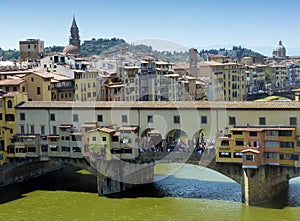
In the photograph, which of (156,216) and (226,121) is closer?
(156,216)

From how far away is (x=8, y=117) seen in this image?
34.1m

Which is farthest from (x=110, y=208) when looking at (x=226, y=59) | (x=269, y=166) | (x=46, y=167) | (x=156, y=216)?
(x=226, y=59)

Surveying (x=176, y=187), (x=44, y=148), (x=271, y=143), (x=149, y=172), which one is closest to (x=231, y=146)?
(x=271, y=143)

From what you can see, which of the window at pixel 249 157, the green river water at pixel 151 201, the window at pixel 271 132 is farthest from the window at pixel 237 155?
the green river water at pixel 151 201

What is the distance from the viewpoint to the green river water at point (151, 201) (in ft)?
86.2

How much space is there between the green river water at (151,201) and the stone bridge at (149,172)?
606mm

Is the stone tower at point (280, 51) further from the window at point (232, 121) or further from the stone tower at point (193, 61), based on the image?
the window at point (232, 121)

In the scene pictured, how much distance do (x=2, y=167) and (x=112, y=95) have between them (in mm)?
16863

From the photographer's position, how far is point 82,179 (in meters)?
35.7

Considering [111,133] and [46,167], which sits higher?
[111,133]

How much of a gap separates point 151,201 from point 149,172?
429 cm

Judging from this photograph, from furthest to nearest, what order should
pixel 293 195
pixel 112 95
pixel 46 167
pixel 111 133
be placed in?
1. pixel 112 95
2. pixel 46 167
3. pixel 111 133
4. pixel 293 195

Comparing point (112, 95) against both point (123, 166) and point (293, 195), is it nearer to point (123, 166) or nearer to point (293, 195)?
point (123, 166)

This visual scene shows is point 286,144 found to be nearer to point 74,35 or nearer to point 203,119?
point 203,119
